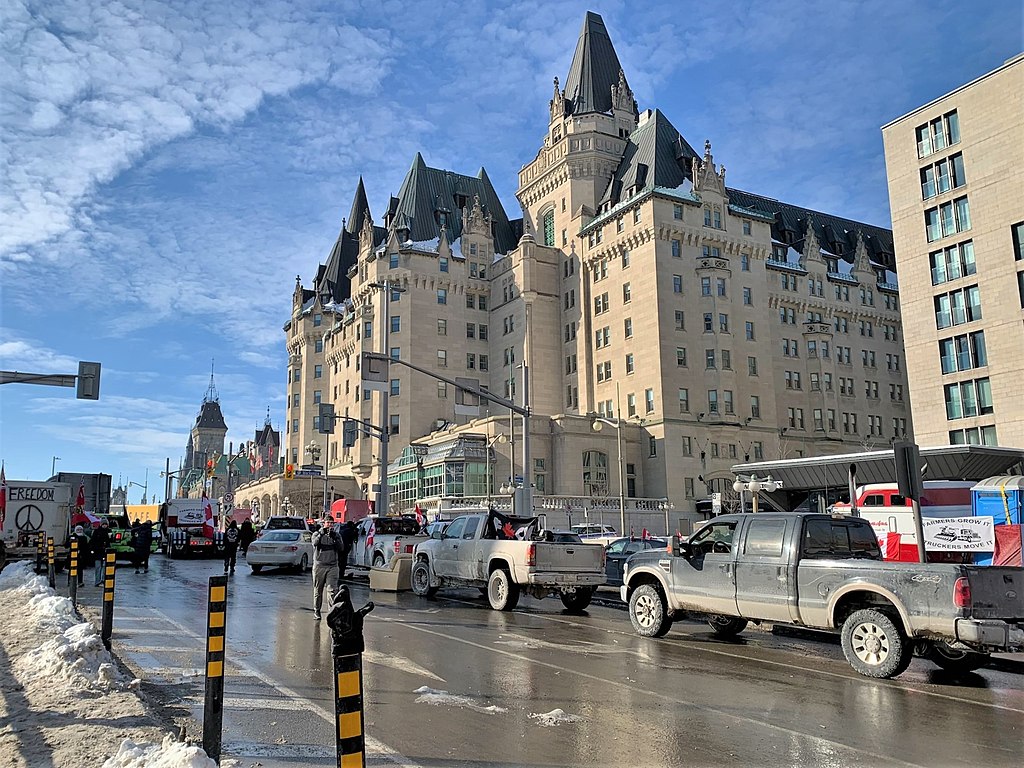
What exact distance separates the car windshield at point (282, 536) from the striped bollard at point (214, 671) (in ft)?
75.2

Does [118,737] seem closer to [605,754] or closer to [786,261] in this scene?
[605,754]

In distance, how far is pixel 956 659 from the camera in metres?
10.6

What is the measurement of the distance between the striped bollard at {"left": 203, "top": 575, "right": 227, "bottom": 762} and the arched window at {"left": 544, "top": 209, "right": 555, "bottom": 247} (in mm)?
73073

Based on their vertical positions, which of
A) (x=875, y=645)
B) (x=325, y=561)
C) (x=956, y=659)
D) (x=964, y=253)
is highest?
(x=964, y=253)

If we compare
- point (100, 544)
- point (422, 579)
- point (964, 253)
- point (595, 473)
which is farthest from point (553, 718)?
point (595, 473)

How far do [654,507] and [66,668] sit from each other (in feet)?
173

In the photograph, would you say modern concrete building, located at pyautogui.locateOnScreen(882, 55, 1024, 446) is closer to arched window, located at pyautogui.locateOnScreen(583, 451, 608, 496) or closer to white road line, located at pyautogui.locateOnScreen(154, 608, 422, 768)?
arched window, located at pyautogui.locateOnScreen(583, 451, 608, 496)

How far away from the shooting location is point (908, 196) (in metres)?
55.0

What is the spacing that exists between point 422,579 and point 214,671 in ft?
46.1

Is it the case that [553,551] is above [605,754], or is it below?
above

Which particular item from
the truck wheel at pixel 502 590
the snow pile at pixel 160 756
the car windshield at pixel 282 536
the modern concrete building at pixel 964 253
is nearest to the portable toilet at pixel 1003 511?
the truck wheel at pixel 502 590

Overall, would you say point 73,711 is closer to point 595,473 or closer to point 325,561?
point 325,561

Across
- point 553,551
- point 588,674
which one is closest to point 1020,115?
point 553,551

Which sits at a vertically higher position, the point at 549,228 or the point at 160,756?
the point at 549,228
